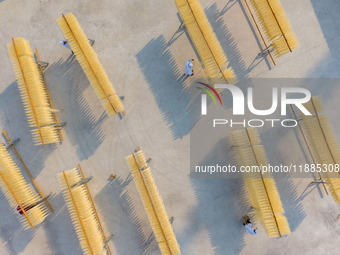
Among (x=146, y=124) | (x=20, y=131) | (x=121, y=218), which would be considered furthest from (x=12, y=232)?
(x=146, y=124)

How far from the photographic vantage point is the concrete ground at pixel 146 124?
803cm

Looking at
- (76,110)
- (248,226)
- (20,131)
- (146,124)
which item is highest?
(20,131)

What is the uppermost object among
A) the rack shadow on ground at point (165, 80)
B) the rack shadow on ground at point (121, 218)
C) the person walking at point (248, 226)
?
the rack shadow on ground at point (165, 80)

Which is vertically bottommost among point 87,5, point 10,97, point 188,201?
point 188,201

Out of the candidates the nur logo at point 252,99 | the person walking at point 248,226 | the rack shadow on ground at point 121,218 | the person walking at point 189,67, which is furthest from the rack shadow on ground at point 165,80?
the person walking at point 248,226

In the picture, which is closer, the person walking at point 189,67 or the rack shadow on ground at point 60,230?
the person walking at point 189,67

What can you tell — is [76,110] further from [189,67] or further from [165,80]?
[189,67]

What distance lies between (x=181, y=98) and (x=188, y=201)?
4045mm

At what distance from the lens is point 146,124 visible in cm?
807

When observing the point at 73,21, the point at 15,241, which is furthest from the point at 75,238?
the point at 73,21

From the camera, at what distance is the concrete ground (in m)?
8.03

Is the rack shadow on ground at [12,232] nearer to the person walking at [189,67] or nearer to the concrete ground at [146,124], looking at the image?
the concrete ground at [146,124]

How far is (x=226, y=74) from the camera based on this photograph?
23.3 feet

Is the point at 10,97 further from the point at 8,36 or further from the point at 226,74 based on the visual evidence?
the point at 226,74
